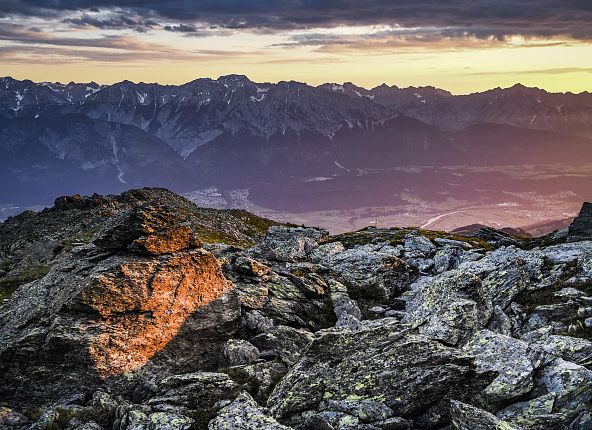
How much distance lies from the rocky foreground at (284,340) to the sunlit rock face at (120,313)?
91 millimetres

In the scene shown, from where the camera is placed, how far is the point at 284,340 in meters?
30.0

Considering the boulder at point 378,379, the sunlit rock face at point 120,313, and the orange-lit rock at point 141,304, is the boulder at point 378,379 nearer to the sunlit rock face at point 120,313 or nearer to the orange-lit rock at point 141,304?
the sunlit rock face at point 120,313

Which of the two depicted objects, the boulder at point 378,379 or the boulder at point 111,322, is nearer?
the boulder at point 378,379

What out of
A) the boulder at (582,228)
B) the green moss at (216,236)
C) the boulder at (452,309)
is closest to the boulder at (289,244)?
the boulder at (452,309)

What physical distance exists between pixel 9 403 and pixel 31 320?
538 centimetres

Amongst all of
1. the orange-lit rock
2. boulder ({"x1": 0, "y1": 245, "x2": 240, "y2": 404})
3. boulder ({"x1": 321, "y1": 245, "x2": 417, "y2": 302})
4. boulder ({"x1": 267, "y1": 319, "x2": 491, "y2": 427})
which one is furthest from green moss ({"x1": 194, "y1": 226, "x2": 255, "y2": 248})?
boulder ({"x1": 267, "y1": 319, "x2": 491, "y2": 427})

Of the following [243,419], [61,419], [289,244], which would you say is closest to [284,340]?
[243,419]

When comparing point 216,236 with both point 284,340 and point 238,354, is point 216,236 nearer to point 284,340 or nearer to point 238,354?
point 284,340

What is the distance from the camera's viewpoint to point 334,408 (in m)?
20.7

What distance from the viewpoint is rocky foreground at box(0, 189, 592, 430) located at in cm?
2056

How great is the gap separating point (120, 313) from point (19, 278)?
38.1m

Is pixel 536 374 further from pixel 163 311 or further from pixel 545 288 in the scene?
pixel 163 311

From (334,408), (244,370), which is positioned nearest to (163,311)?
(244,370)

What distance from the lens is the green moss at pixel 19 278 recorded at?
2183 inches
